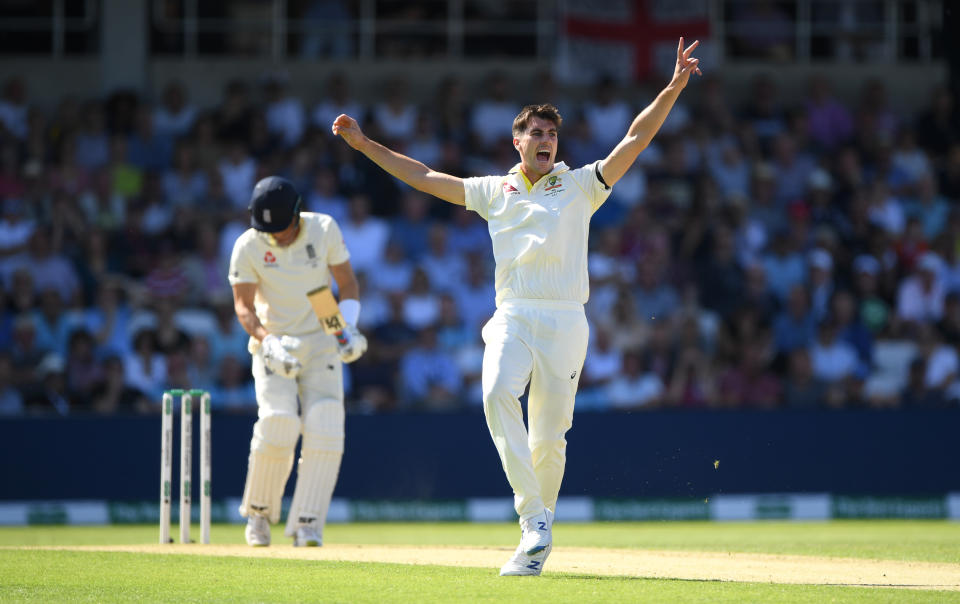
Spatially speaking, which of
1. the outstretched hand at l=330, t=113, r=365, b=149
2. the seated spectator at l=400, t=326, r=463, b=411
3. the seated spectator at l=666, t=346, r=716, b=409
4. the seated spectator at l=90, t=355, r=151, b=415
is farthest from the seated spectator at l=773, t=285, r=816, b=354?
the outstretched hand at l=330, t=113, r=365, b=149

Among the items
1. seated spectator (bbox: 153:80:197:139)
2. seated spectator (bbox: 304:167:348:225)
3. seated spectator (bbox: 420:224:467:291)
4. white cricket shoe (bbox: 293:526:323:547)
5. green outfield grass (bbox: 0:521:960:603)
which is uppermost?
seated spectator (bbox: 153:80:197:139)

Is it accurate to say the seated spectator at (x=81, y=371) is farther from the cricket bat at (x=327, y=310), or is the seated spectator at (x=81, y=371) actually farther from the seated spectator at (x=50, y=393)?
the cricket bat at (x=327, y=310)

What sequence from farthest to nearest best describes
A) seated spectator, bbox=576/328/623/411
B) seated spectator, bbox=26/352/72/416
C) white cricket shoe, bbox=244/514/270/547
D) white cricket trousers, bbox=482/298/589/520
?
1. seated spectator, bbox=576/328/623/411
2. seated spectator, bbox=26/352/72/416
3. white cricket shoe, bbox=244/514/270/547
4. white cricket trousers, bbox=482/298/589/520

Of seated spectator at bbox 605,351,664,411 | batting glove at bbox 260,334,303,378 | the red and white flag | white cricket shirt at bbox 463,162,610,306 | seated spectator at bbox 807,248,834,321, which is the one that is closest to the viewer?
white cricket shirt at bbox 463,162,610,306

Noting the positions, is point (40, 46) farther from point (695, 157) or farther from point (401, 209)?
point (695, 157)

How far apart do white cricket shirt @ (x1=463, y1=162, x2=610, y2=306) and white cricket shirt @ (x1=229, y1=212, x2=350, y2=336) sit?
6.22ft

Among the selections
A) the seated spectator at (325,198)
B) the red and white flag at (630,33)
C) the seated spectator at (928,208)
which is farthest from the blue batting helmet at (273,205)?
the seated spectator at (928,208)

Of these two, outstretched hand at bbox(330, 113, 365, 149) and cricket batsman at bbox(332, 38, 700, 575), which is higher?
outstretched hand at bbox(330, 113, 365, 149)

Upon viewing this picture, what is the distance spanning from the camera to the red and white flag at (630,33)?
16.7m

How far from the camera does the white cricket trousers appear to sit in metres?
6.48

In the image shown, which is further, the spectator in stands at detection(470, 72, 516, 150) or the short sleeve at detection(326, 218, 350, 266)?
the spectator in stands at detection(470, 72, 516, 150)

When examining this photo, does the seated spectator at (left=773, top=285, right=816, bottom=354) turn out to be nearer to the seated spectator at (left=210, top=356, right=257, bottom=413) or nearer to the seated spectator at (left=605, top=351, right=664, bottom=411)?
the seated spectator at (left=605, top=351, right=664, bottom=411)

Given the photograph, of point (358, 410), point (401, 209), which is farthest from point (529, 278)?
point (401, 209)

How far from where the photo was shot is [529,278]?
6.69 m
